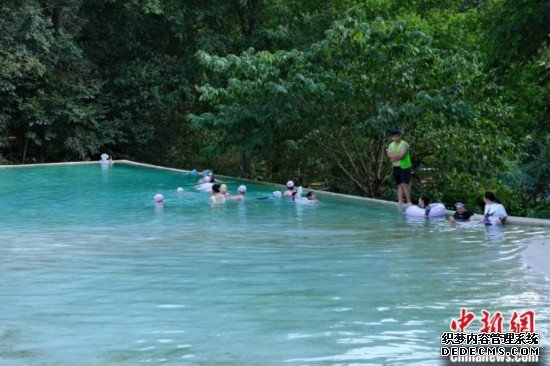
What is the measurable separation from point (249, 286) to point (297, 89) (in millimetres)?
12369

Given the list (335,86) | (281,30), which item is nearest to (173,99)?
(281,30)

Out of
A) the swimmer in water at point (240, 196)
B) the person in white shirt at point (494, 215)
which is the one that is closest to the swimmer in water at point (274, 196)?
the swimmer in water at point (240, 196)

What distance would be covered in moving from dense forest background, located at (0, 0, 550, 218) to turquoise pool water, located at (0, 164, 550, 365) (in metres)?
5.50

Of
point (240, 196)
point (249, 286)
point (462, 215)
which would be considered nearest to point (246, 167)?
point (240, 196)

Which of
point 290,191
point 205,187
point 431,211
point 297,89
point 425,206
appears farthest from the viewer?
point 205,187

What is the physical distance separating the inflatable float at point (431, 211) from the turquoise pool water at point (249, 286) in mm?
243

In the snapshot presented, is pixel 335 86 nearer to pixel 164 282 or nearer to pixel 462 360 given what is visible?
pixel 164 282

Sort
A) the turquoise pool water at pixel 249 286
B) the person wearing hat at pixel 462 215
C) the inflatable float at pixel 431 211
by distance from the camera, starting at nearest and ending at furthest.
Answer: the turquoise pool water at pixel 249 286 < the person wearing hat at pixel 462 215 < the inflatable float at pixel 431 211

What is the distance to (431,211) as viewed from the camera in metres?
15.8

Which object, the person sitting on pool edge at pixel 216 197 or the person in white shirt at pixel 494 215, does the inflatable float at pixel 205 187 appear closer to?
the person sitting on pool edge at pixel 216 197

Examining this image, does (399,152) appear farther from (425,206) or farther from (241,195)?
(241,195)

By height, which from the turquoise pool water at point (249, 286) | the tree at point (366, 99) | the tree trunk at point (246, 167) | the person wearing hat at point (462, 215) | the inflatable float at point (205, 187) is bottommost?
the turquoise pool water at point (249, 286)

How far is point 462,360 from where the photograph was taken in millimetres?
6336

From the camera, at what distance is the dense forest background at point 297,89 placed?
→ 70.2ft
